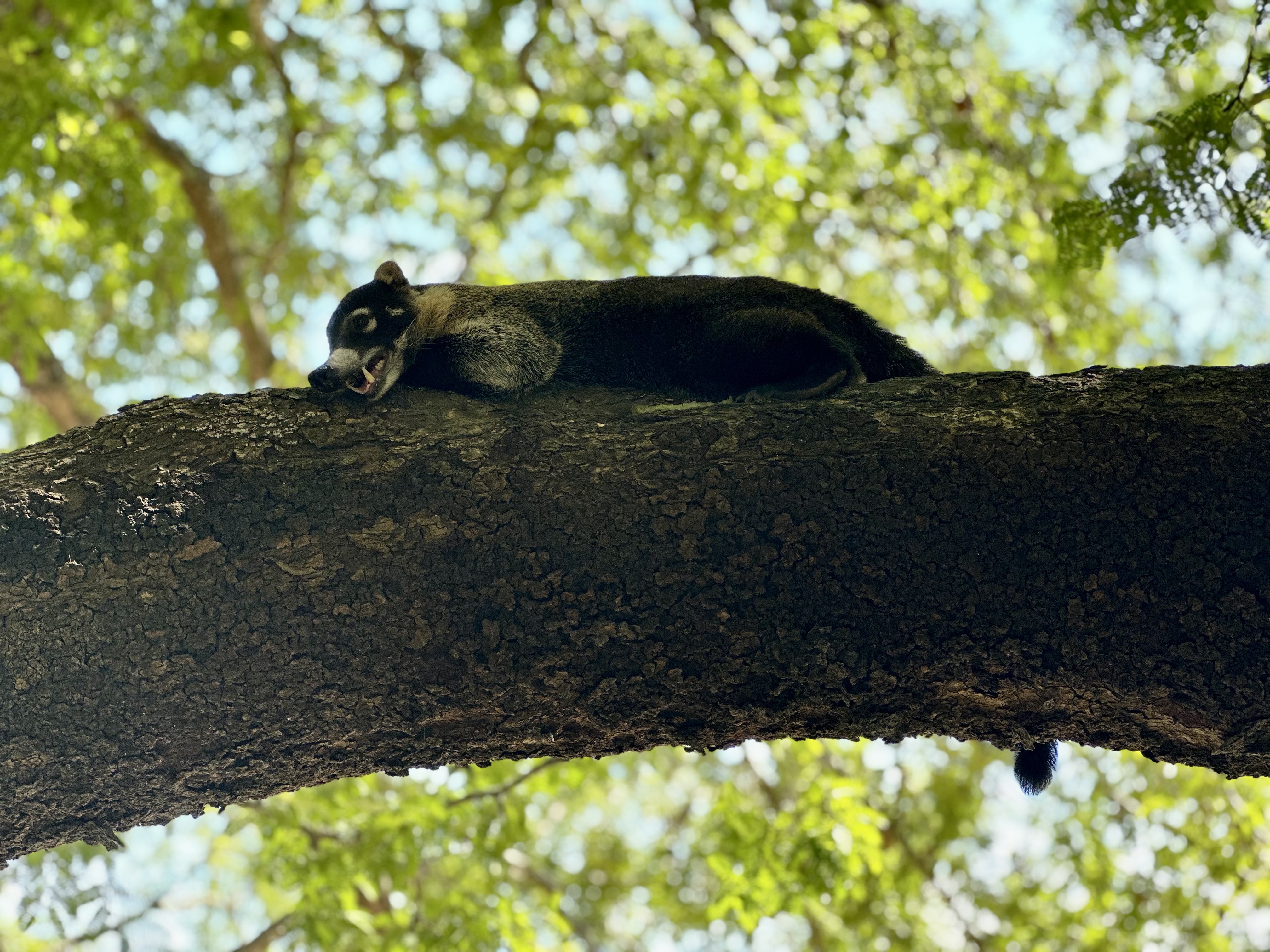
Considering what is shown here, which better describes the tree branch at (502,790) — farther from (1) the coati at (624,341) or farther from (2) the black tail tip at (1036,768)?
(2) the black tail tip at (1036,768)

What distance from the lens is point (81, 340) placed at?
1108 centimetres

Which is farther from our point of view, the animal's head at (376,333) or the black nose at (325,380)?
the animal's head at (376,333)

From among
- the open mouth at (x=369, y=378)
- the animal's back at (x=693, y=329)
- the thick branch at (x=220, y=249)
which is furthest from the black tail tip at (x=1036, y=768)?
the thick branch at (x=220, y=249)

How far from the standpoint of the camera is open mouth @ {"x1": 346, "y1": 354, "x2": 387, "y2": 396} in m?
3.81

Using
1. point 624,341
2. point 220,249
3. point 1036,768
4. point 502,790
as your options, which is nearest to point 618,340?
point 624,341

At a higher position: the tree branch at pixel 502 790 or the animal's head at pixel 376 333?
the animal's head at pixel 376 333

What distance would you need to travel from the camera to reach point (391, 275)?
5195 millimetres

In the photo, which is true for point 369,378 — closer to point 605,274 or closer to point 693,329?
point 693,329

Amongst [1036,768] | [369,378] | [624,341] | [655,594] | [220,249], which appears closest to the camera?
[655,594]

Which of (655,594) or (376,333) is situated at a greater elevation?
(376,333)

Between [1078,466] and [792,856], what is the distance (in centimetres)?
450

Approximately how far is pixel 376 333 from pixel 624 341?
3.59 feet

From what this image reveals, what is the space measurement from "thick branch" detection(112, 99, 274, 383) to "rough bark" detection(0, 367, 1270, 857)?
7344mm

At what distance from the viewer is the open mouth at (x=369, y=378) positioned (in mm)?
3812
